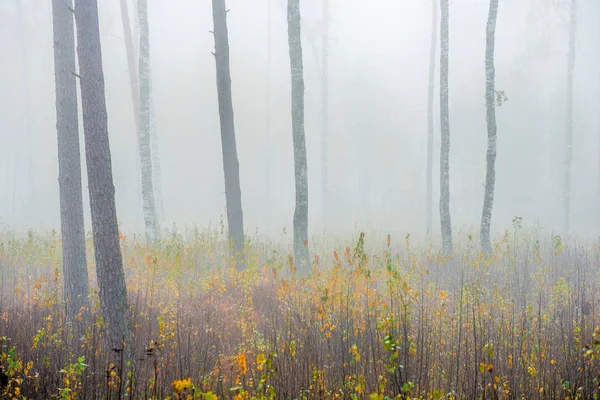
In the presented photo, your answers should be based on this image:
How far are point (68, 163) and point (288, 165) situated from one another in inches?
1398

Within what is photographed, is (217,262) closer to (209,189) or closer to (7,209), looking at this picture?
(209,189)

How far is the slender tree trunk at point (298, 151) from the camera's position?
10.7m

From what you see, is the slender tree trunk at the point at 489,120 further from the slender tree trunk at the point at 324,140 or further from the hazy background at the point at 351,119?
the hazy background at the point at 351,119

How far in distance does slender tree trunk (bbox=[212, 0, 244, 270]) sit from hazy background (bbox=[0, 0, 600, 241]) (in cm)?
1986

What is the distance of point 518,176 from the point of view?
35.5m

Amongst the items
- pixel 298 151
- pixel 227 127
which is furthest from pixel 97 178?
pixel 298 151

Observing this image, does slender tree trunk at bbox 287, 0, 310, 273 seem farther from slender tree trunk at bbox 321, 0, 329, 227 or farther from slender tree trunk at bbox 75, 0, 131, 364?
slender tree trunk at bbox 321, 0, 329, 227

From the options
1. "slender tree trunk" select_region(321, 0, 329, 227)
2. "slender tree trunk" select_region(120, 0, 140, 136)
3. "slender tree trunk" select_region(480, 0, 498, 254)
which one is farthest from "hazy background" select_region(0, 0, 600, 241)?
"slender tree trunk" select_region(480, 0, 498, 254)

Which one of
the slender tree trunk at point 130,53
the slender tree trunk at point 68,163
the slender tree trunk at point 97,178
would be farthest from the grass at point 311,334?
the slender tree trunk at point 130,53

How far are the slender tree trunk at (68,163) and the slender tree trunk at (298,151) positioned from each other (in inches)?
181

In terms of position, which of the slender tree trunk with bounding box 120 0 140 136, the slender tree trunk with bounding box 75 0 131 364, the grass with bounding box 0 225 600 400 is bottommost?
the grass with bounding box 0 225 600 400

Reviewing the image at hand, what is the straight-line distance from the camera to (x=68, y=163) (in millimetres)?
7676

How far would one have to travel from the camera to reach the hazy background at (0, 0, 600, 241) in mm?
35000

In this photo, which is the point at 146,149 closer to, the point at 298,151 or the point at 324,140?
Answer: the point at 298,151
